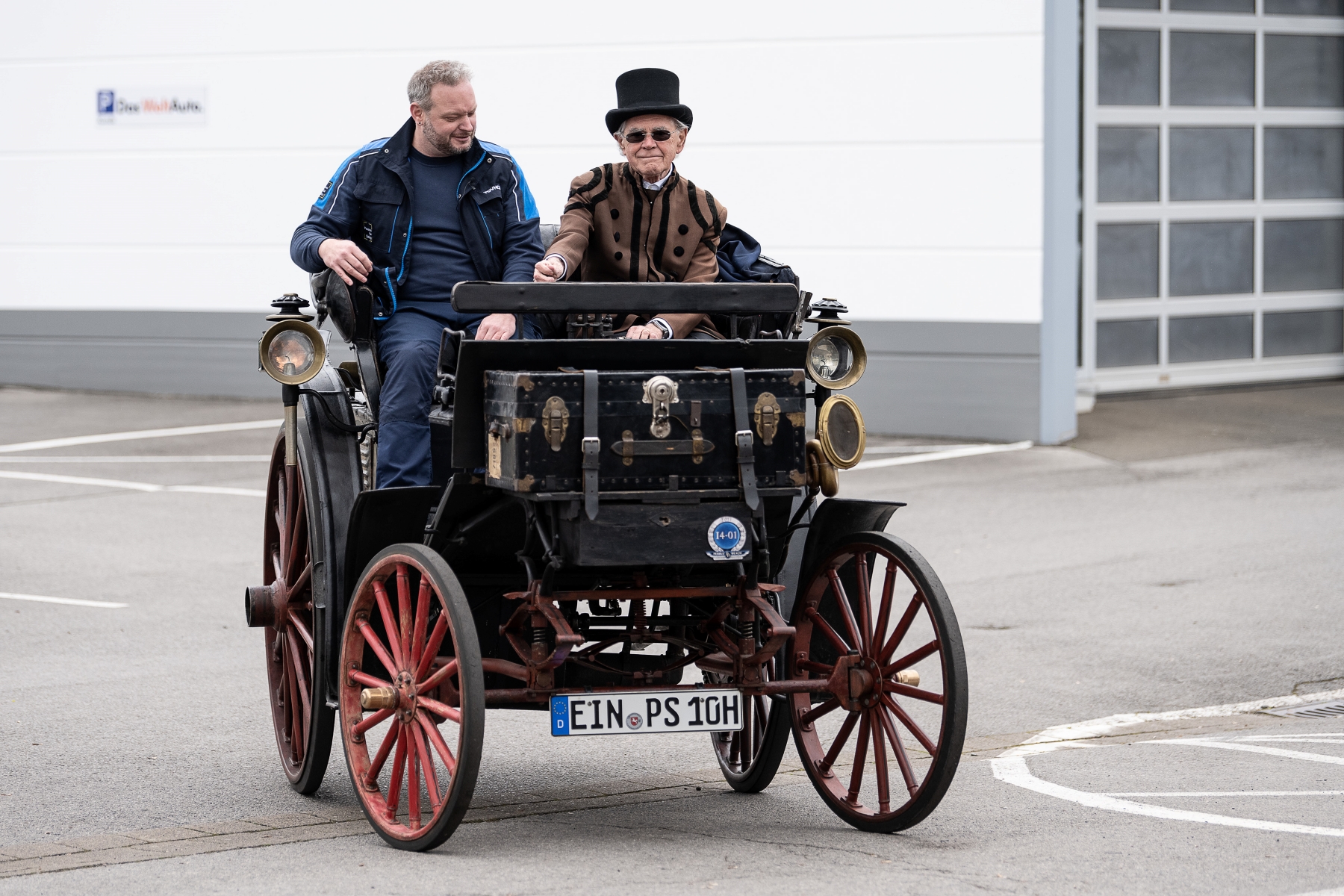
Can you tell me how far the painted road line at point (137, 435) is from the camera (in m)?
15.1

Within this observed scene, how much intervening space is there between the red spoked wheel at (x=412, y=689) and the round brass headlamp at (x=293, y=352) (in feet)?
2.44

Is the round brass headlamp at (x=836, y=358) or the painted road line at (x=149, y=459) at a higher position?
the round brass headlamp at (x=836, y=358)

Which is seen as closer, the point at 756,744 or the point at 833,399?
the point at 833,399

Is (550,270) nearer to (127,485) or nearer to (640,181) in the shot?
(640,181)

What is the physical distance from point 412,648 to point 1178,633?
184 inches

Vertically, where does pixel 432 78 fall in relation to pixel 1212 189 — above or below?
below

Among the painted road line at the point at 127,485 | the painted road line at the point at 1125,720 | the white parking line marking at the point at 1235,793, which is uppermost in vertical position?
the painted road line at the point at 127,485

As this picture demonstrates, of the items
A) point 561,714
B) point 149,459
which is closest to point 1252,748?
point 561,714

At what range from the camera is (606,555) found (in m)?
4.52

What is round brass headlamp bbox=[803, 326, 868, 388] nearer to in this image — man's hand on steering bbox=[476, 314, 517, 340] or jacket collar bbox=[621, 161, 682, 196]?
jacket collar bbox=[621, 161, 682, 196]

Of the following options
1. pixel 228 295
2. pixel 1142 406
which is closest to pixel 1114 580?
pixel 1142 406

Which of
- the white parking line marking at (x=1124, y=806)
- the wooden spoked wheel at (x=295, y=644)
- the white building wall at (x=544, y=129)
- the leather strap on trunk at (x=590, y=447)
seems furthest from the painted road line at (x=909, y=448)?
the leather strap on trunk at (x=590, y=447)

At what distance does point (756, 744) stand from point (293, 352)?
6.21ft

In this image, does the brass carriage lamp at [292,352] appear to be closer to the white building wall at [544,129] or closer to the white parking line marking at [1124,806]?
the white parking line marking at [1124,806]
